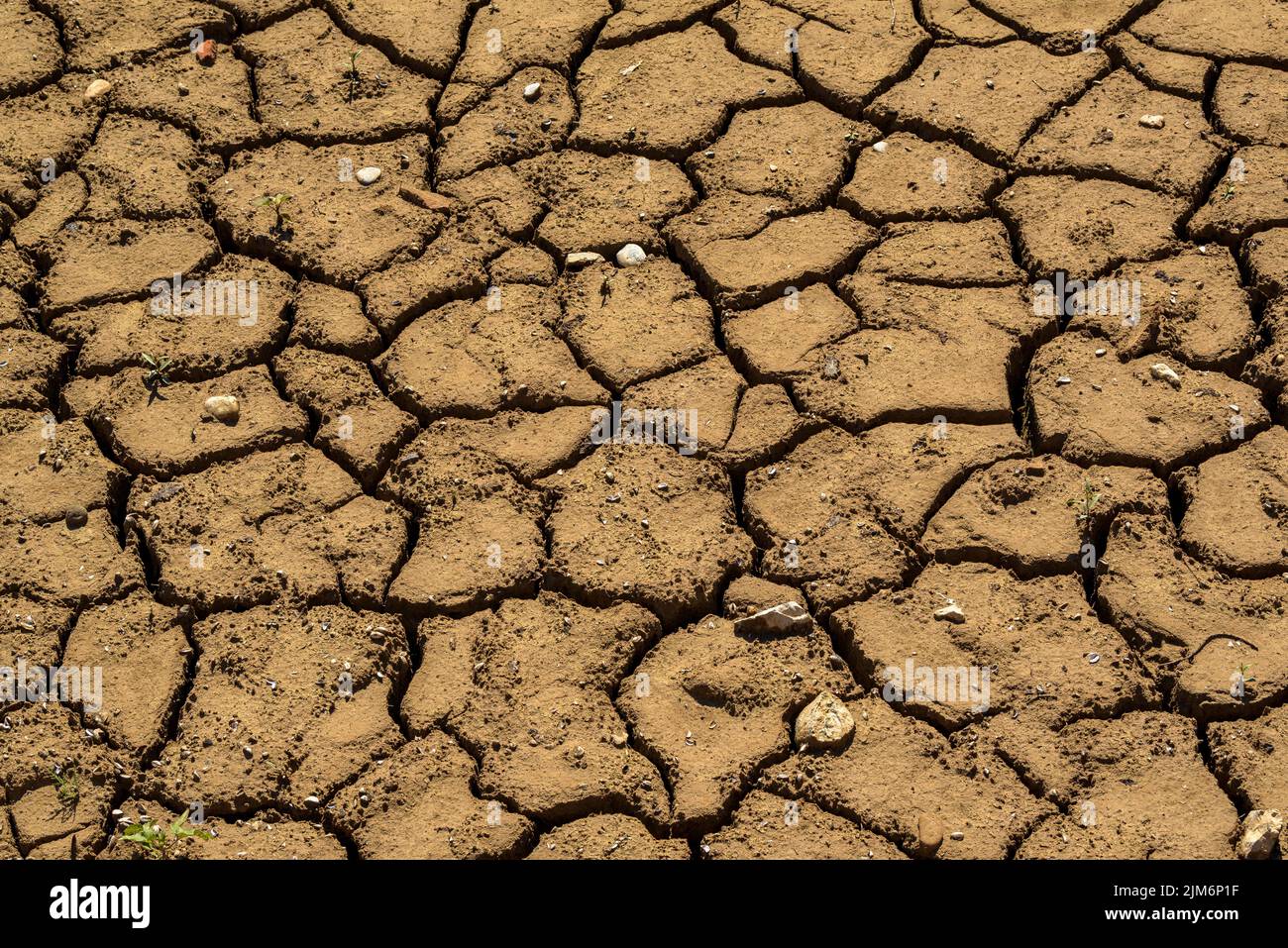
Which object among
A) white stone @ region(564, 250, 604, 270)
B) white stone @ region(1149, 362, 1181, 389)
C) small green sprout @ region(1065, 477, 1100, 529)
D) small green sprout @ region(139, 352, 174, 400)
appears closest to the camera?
small green sprout @ region(1065, 477, 1100, 529)

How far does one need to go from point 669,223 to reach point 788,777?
1.72m

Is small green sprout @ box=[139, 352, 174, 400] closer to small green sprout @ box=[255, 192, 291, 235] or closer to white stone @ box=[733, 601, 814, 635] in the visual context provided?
small green sprout @ box=[255, 192, 291, 235]

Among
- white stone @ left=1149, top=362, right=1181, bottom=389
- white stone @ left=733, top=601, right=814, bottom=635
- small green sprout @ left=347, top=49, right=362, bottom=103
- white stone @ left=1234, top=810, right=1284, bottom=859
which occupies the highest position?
small green sprout @ left=347, top=49, right=362, bottom=103

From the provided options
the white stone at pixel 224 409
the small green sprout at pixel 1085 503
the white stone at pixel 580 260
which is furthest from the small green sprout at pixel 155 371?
the small green sprout at pixel 1085 503

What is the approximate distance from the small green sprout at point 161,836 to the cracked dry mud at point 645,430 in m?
0.03

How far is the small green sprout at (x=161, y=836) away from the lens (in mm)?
3326

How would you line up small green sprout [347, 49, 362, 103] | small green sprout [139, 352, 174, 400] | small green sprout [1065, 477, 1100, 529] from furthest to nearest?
small green sprout [347, 49, 362, 103]
small green sprout [139, 352, 174, 400]
small green sprout [1065, 477, 1100, 529]

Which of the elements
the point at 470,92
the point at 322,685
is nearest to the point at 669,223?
the point at 470,92

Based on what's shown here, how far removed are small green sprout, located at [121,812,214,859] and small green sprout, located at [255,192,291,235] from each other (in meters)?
1.80

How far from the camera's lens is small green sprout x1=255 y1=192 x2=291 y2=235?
457 cm

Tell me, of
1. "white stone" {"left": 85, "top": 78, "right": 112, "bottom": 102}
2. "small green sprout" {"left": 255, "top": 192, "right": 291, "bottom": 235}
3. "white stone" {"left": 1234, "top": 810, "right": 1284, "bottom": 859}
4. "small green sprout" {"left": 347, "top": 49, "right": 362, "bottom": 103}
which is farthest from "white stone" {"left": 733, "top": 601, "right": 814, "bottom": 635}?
"white stone" {"left": 85, "top": 78, "right": 112, "bottom": 102}

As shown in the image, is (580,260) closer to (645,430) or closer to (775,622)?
(645,430)

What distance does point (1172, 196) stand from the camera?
14.9ft

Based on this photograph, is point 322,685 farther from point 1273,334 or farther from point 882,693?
point 1273,334
